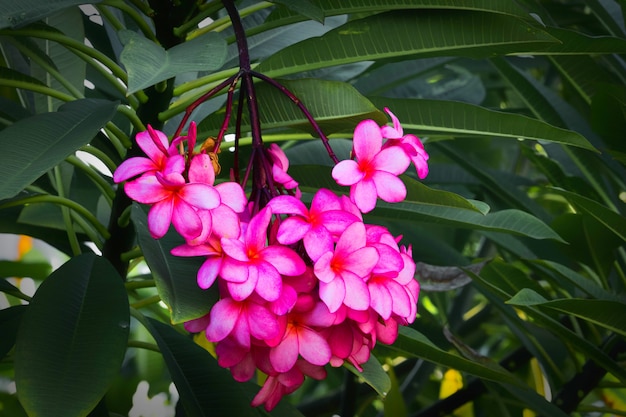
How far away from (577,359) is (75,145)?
879 millimetres

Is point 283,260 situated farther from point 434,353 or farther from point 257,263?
point 434,353

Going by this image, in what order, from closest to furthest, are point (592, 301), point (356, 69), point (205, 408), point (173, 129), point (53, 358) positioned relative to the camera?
1. point (53, 358)
2. point (205, 408)
3. point (592, 301)
4. point (173, 129)
5. point (356, 69)

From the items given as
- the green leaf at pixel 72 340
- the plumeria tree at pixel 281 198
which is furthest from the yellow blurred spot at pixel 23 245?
the green leaf at pixel 72 340

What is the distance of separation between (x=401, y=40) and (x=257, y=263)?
1.05 ft

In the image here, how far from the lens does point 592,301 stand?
940 millimetres

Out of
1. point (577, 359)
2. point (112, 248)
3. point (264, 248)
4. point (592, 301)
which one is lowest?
point (577, 359)

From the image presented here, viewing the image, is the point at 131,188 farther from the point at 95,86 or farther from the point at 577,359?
the point at 577,359

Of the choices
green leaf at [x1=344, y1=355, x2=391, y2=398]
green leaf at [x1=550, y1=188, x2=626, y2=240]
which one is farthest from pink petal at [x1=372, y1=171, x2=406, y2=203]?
green leaf at [x1=550, y1=188, x2=626, y2=240]

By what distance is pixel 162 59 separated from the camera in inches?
23.8

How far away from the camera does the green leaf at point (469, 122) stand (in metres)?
0.77

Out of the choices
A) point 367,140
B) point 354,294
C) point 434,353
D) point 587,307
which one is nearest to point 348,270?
point 354,294

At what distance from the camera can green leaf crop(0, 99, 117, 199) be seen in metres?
0.61

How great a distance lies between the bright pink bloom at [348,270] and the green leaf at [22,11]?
31 cm

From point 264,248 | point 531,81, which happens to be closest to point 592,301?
point 531,81
